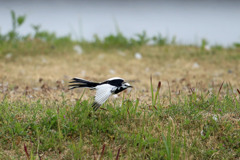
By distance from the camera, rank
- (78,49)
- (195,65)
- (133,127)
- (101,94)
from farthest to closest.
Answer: (78,49), (195,65), (133,127), (101,94)

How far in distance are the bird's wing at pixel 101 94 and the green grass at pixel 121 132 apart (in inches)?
7.9

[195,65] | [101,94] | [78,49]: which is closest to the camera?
[101,94]

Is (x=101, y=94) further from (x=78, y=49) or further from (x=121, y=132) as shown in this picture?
(x=78, y=49)

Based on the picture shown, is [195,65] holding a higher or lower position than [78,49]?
lower

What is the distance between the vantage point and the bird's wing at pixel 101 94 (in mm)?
3576

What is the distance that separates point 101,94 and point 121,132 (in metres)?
0.48

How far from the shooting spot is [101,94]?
3637 millimetres

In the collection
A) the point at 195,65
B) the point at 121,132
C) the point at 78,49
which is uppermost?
the point at 78,49

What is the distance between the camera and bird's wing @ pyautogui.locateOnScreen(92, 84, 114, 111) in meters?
3.58

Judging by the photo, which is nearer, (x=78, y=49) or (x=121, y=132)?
(x=121, y=132)

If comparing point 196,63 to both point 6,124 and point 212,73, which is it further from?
point 6,124

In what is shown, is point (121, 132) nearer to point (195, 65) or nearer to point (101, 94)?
point (101, 94)

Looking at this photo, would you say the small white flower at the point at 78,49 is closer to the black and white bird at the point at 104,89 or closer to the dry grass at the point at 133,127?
the dry grass at the point at 133,127

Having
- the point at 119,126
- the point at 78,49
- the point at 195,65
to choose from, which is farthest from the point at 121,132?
the point at 78,49
